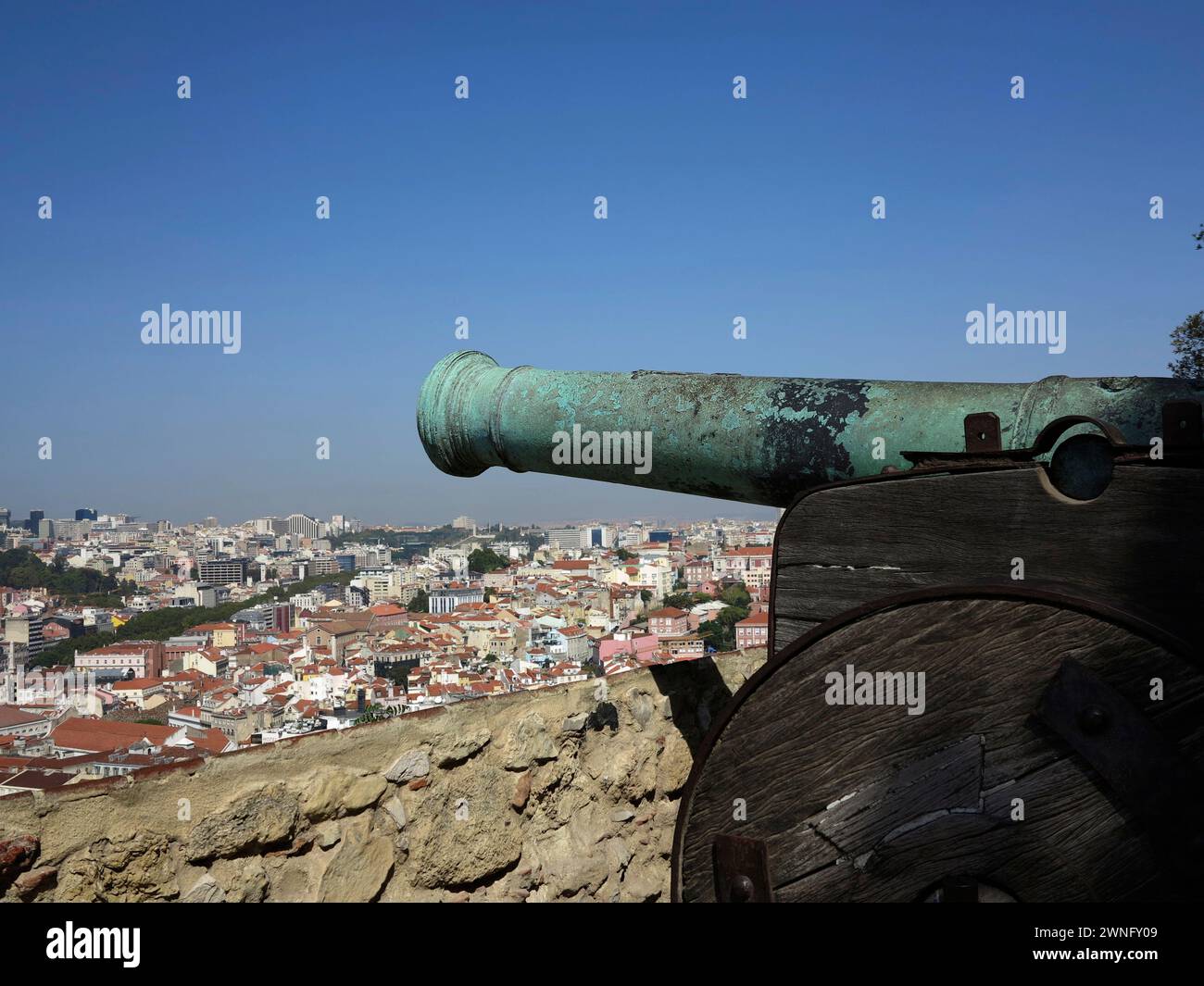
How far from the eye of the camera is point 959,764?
139 cm

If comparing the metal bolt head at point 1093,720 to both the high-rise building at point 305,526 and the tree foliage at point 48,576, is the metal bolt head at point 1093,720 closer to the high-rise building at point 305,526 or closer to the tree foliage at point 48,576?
the tree foliage at point 48,576

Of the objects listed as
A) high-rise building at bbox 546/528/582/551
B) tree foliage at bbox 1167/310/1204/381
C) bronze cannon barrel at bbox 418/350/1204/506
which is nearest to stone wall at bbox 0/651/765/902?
bronze cannon barrel at bbox 418/350/1204/506

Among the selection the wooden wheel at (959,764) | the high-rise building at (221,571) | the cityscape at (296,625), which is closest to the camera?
the wooden wheel at (959,764)

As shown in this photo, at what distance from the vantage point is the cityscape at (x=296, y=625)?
7461mm

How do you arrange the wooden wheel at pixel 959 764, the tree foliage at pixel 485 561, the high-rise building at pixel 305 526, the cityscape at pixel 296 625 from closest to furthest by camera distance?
the wooden wheel at pixel 959 764 < the cityscape at pixel 296 625 < the tree foliage at pixel 485 561 < the high-rise building at pixel 305 526

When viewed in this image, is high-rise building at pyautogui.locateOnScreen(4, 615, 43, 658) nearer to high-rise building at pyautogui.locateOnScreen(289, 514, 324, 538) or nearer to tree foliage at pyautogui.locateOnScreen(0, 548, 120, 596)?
tree foliage at pyautogui.locateOnScreen(0, 548, 120, 596)

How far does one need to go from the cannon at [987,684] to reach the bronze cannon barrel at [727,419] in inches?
0.6

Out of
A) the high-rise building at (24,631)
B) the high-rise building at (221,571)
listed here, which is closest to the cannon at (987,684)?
the high-rise building at (24,631)

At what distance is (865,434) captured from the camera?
2.02m

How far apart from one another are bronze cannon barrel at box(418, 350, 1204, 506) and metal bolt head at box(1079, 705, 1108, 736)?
573 mm

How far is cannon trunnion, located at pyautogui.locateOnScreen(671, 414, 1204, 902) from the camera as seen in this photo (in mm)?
1273

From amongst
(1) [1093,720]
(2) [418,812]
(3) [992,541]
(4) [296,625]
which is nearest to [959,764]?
(1) [1093,720]
